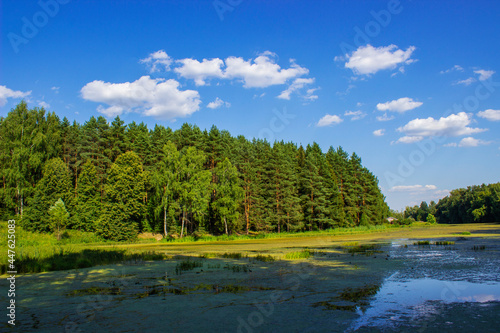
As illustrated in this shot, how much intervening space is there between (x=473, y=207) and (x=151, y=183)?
108629mm

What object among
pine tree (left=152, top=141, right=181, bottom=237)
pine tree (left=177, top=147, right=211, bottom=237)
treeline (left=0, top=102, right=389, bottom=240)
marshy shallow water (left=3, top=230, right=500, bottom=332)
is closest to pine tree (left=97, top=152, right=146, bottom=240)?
treeline (left=0, top=102, right=389, bottom=240)

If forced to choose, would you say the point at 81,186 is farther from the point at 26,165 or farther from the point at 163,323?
the point at 163,323

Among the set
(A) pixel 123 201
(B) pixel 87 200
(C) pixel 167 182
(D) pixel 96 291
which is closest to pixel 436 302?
(D) pixel 96 291

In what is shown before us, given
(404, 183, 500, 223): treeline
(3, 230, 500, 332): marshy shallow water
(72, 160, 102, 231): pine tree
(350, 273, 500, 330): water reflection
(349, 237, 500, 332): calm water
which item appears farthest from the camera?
(404, 183, 500, 223): treeline

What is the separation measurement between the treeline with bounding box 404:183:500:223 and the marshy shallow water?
343ft

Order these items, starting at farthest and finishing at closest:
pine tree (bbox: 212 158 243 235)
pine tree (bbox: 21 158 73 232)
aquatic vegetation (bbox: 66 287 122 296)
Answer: pine tree (bbox: 212 158 243 235)
pine tree (bbox: 21 158 73 232)
aquatic vegetation (bbox: 66 287 122 296)

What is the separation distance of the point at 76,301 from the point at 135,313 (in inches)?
89.2

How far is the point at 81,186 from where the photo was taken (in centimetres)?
4909

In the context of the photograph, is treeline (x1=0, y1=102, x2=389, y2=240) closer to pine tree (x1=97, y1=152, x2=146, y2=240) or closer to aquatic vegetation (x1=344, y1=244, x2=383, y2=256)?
pine tree (x1=97, y1=152, x2=146, y2=240)

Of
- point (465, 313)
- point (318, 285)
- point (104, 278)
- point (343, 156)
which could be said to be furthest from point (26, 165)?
point (343, 156)

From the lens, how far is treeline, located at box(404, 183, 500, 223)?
97.9 metres

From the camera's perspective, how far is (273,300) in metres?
7.70

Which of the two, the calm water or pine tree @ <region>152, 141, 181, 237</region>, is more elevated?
pine tree @ <region>152, 141, 181, 237</region>

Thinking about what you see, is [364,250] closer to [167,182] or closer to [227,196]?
[227,196]
